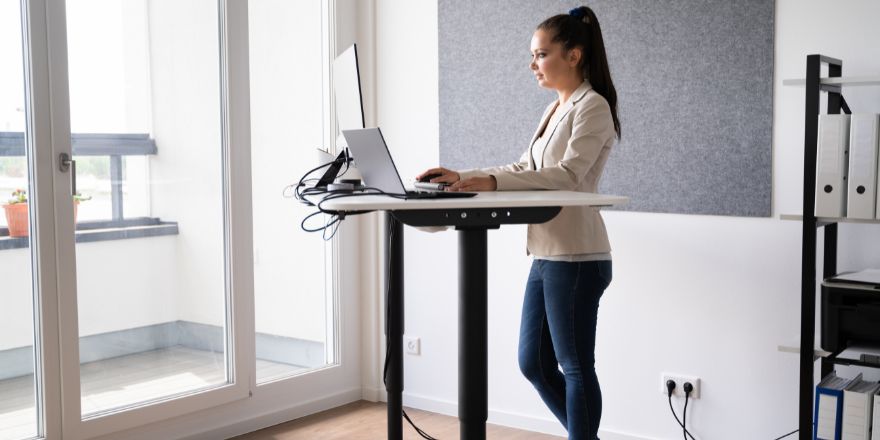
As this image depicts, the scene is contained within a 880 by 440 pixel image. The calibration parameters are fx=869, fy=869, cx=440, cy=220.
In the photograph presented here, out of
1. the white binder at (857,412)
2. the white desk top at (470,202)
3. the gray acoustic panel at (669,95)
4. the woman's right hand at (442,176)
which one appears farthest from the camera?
the gray acoustic panel at (669,95)

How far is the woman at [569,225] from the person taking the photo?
2203 millimetres

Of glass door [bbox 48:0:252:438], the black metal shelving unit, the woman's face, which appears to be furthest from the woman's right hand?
glass door [bbox 48:0:252:438]

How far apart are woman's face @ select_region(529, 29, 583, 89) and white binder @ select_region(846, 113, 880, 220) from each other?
2.54ft

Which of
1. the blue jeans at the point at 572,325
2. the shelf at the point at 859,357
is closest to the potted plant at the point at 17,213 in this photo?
the blue jeans at the point at 572,325

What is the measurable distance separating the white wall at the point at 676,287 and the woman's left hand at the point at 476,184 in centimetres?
114

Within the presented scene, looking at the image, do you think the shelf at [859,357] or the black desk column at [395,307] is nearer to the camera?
the shelf at [859,357]

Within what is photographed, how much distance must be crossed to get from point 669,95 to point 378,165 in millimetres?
1364

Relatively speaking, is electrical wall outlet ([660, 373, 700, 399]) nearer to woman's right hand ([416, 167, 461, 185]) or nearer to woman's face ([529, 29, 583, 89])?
woman's face ([529, 29, 583, 89])

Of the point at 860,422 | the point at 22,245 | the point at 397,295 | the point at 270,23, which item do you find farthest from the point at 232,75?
the point at 860,422

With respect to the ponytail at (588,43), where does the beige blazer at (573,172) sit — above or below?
below

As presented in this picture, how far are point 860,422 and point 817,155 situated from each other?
0.76 metres

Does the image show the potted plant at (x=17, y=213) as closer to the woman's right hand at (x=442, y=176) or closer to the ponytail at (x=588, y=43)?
the woman's right hand at (x=442, y=176)

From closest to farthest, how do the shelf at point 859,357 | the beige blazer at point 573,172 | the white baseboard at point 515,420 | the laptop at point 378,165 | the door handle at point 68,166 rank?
the laptop at point 378,165, the beige blazer at point 573,172, the shelf at point 859,357, the door handle at point 68,166, the white baseboard at point 515,420

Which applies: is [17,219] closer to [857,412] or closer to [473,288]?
[473,288]
